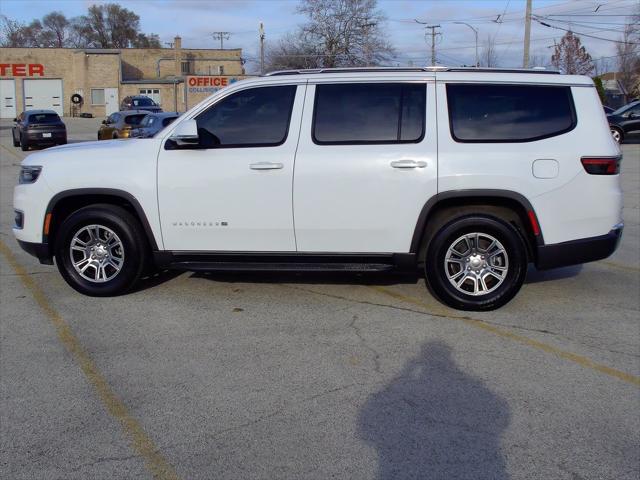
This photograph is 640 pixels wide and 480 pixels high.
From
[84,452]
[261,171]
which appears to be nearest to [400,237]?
[261,171]

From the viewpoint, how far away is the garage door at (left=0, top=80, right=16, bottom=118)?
6406 centimetres

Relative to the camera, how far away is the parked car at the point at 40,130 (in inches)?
1139

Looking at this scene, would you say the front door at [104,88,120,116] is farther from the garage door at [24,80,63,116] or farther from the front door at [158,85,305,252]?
the front door at [158,85,305,252]

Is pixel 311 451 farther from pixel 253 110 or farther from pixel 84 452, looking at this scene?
pixel 253 110

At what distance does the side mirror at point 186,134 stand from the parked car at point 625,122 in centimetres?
2437

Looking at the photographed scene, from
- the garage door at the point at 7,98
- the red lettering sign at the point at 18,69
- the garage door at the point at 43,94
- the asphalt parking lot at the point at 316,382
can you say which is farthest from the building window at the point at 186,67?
the asphalt parking lot at the point at 316,382

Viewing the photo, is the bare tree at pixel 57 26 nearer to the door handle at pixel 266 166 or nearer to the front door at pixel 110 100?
the front door at pixel 110 100

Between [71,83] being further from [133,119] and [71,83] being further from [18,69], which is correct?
[133,119]

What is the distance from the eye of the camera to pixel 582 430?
13.6ft

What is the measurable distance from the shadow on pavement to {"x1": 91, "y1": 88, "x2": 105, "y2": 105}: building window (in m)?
65.9

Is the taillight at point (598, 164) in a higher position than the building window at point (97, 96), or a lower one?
lower

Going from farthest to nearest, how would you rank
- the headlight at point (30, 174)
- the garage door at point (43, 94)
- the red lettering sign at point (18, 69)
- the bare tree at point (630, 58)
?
the garage door at point (43, 94), the red lettering sign at point (18, 69), the bare tree at point (630, 58), the headlight at point (30, 174)

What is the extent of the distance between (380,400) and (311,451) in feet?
2.59

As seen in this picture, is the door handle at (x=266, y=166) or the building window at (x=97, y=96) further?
the building window at (x=97, y=96)
